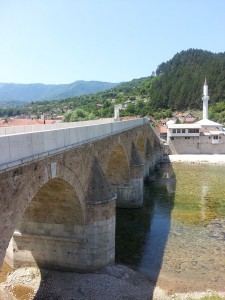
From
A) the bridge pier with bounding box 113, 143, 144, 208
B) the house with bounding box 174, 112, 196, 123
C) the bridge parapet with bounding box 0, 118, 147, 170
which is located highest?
the bridge parapet with bounding box 0, 118, 147, 170

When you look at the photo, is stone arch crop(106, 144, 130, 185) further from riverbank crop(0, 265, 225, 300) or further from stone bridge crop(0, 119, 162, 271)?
riverbank crop(0, 265, 225, 300)

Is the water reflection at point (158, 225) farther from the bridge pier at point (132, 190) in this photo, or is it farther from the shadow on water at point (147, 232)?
the bridge pier at point (132, 190)

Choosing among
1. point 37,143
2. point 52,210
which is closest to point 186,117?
point 52,210

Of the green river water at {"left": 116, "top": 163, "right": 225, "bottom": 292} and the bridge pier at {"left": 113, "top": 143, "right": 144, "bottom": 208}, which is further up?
the bridge pier at {"left": 113, "top": 143, "right": 144, "bottom": 208}

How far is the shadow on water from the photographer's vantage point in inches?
598

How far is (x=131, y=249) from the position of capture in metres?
16.8

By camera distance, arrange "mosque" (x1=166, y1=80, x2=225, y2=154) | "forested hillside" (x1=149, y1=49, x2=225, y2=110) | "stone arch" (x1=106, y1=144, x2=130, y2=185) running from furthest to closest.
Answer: "forested hillside" (x1=149, y1=49, x2=225, y2=110) → "mosque" (x1=166, y1=80, x2=225, y2=154) → "stone arch" (x1=106, y1=144, x2=130, y2=185)

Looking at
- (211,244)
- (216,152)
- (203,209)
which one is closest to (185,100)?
(216,152)

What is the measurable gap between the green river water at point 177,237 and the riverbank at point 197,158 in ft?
55.4

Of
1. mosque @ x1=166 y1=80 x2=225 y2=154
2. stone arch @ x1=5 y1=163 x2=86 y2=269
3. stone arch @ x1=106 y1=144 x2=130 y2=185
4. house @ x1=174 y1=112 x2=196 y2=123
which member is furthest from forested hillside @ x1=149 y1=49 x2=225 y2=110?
stone arch @ x1=5 y1=163 x2=86 y2=269

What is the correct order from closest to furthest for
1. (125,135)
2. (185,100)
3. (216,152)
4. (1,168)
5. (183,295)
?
(1,168), (183,295), (125,135), (216,152), (185,100)

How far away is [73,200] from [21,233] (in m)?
2.81

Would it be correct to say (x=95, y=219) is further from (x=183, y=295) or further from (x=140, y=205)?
(x=140, y=205)

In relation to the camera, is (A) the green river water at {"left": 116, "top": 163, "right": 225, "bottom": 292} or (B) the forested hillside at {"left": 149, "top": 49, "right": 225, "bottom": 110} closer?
(A) the green river water at {"left": 116, "top": 163, "right": 225, "bottom": 292}
